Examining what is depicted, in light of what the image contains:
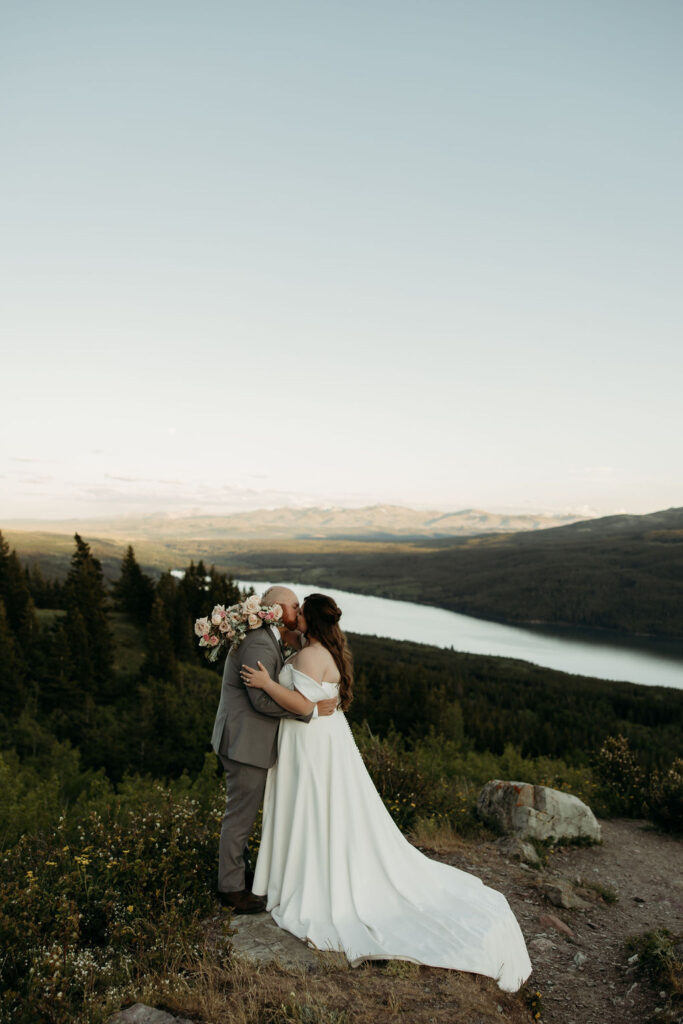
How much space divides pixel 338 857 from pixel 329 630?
6.57 ft

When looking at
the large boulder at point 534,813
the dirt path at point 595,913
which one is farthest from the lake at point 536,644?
the dirt path at point 595,913

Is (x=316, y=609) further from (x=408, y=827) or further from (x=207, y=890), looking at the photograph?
(x=408, y=827)

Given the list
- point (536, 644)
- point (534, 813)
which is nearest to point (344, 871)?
point (534, 813)

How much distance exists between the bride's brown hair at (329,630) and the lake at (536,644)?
75375 millimetres

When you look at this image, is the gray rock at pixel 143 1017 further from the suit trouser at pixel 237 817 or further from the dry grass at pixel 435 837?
the dry grass at pixel 435 837

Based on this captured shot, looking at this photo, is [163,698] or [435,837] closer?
[435,837]

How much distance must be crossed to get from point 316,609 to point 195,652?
51672 mm

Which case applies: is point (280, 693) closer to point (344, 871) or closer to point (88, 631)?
point (344, 871)

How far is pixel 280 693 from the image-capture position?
16.7 feet

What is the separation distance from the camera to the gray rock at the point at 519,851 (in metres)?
8.20

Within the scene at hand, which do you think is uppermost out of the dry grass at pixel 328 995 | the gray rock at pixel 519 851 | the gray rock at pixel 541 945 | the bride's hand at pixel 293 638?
the bride's hand at pixel 293 638

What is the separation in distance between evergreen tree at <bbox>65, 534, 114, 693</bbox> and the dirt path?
135ft

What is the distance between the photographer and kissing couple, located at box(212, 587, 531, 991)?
5.13 meters

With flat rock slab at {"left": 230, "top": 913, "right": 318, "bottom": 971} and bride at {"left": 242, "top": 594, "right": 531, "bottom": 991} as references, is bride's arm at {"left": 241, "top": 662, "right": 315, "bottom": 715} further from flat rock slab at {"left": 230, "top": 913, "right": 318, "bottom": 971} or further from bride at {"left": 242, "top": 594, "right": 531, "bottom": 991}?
flat rock slab at {"left": 230, "top": 913, "right": 318, "bottom": 971}
